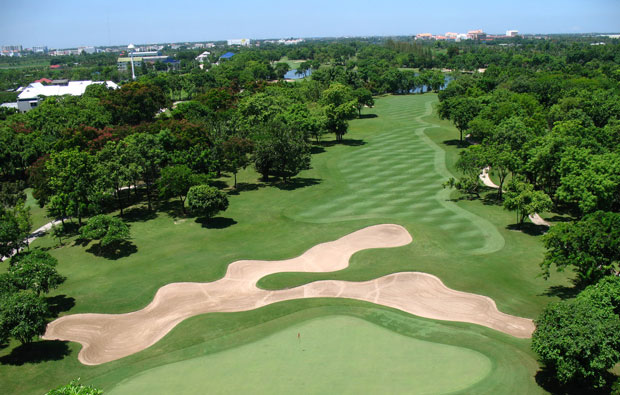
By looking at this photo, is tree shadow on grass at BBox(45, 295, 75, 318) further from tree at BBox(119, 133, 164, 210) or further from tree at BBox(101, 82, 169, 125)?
tree at BBox(101, 82, 169, 125)

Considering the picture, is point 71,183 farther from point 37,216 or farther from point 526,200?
point 526,200

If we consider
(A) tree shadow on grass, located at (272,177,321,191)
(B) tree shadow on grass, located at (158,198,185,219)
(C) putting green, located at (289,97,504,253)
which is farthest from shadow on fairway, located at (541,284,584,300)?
(B) tree shadow on grass, located at (158,198,185,219)

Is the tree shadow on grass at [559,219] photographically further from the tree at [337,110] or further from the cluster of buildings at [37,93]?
the cluster of buildings at [37,93]

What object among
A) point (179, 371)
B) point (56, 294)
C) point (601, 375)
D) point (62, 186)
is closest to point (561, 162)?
point (601, 375)

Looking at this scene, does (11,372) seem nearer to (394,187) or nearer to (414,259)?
(414,259)

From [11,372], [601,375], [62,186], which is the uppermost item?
[62,186]

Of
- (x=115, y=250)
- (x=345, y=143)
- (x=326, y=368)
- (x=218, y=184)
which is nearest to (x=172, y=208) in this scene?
(x=218, y=184)
